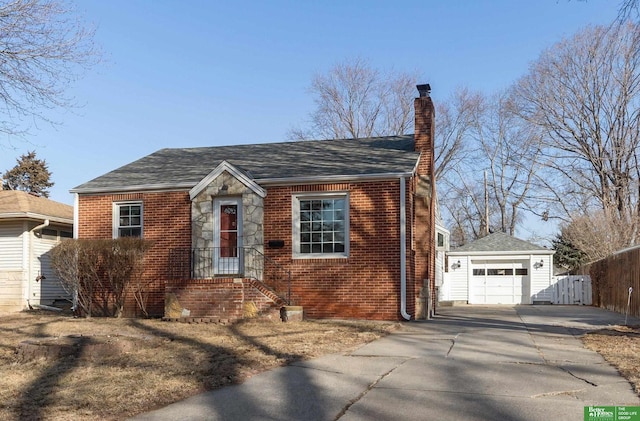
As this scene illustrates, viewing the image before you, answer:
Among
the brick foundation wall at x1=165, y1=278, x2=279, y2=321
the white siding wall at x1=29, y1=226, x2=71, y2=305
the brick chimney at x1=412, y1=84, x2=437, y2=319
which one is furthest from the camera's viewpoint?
the white siding wall at x1=29, y1=226, x2=71, y2=305

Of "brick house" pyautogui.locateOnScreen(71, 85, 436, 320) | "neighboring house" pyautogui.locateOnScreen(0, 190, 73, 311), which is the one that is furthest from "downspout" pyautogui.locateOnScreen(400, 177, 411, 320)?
"neighboring house" pyautogui.locateOnScreen(0, 190, 73, 311)

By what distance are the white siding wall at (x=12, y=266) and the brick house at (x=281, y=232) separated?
3.19 m

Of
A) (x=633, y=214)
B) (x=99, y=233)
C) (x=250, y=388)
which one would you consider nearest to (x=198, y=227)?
(x=99, y=233)

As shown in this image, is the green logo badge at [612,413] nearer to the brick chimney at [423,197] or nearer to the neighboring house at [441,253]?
the brick chimney at [423,197]

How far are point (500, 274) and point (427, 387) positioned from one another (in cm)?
2421

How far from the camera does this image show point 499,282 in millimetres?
29750

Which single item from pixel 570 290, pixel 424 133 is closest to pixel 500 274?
pixel 570 290

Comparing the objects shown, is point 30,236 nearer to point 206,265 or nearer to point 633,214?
point 206,265

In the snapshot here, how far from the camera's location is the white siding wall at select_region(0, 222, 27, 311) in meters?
18.5

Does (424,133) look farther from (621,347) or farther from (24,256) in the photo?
(24,256)

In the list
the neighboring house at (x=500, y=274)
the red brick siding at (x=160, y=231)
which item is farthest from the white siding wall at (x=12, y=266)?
the neighboring house at (x=500, y=274)

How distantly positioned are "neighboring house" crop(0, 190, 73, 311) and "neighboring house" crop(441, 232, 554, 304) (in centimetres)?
1739

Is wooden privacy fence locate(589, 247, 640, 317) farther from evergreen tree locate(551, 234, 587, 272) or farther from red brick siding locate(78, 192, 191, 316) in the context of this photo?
evergreen tree locate(551, 234, 587, 272)

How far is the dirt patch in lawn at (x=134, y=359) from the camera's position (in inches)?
247
